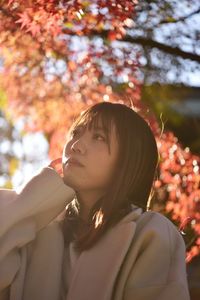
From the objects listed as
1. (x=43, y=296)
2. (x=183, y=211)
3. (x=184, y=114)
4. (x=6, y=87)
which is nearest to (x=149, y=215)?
(x=43, y=296)

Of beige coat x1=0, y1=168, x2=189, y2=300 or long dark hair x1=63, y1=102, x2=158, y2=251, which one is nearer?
beige coat x1=0, y1=168, x2=189, y2=300

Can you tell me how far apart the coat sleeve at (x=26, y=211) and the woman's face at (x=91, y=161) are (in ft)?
0.21

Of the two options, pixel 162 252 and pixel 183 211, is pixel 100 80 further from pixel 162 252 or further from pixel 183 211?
pixel 162 252

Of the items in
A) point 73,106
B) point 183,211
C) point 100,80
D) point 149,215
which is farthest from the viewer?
point 73,106

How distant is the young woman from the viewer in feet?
8.52

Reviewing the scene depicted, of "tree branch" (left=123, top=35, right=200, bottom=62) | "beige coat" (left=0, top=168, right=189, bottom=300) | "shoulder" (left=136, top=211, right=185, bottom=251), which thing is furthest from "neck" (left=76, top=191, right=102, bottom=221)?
"tree branch" (left=123, top=35, right=200, bottom=62)

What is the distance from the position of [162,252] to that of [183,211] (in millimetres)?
3033

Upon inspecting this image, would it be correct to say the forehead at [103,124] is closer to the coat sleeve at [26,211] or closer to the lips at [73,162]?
the lips at [73,162]

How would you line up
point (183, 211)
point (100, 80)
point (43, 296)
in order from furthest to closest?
point (100, 80)
point (183, 211)
point (43, 296)

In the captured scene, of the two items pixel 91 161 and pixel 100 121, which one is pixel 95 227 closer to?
pixel 91 161

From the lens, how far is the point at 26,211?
2.69m

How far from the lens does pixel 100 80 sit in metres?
7.18

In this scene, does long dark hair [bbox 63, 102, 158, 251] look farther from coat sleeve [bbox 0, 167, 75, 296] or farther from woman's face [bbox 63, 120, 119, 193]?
coat sleeve [bbox 0, 167, 75, 296]

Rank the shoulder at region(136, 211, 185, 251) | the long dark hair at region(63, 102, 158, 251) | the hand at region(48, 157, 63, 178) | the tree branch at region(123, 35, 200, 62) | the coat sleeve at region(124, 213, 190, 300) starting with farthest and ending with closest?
the tree branch at region(123, 35, 200, 62) < the hand at region(48, 157, 63, 178) < the long dark hair at region(63, 102, 158, 251) < the shoulder at region(136, 211, 185, 251) < the coat sleeve at region(124, 213, 190, 300)
